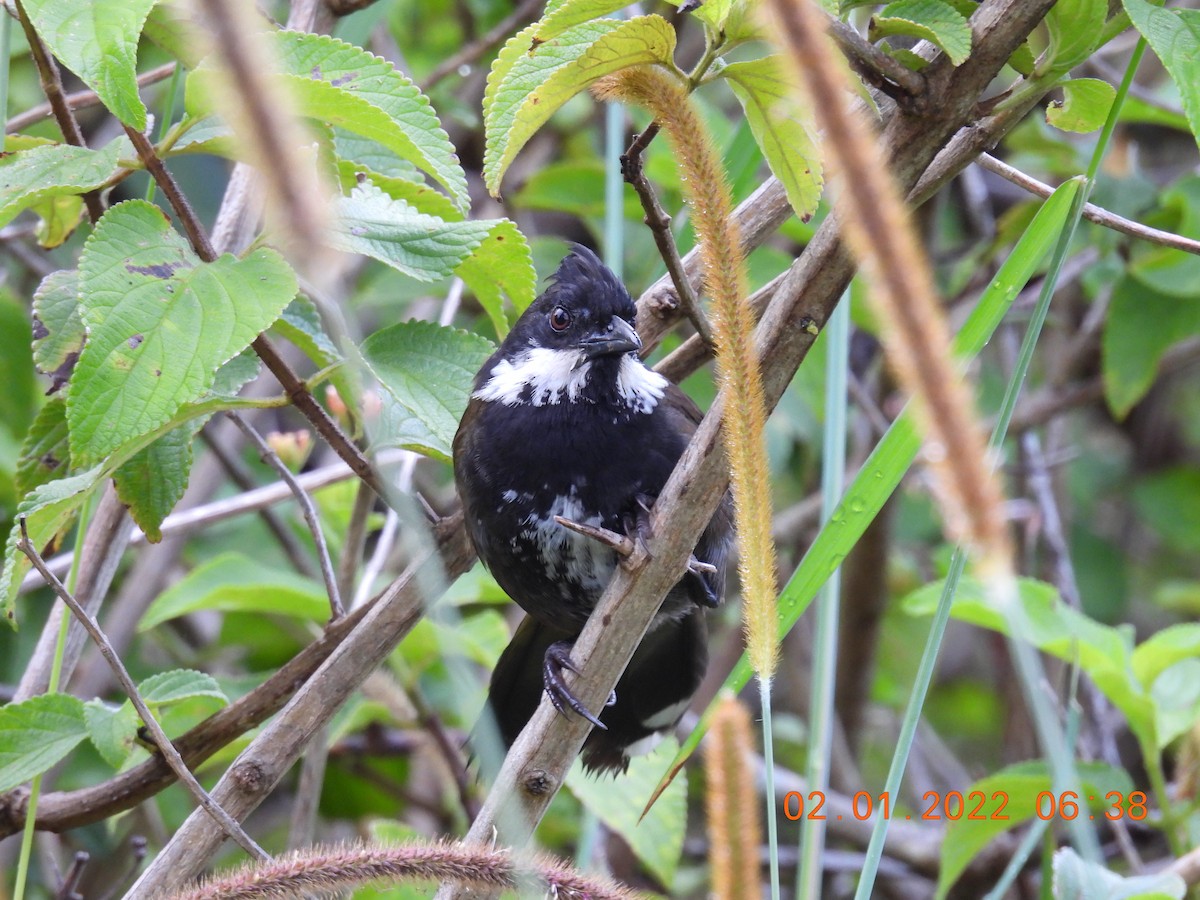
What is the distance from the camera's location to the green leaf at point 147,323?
1.73 metres

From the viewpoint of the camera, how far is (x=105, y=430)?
1729mm

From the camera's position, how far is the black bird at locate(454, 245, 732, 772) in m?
2.62

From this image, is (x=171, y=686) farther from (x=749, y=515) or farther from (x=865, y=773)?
(x=865, y=773)

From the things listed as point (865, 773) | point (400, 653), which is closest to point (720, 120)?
point (400, 653)

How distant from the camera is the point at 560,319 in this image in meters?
2.89

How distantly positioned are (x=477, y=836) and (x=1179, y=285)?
8.79ft

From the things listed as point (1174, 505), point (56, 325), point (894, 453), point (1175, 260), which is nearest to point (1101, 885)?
point (894, 453)

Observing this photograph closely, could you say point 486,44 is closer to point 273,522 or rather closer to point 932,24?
point 273,522

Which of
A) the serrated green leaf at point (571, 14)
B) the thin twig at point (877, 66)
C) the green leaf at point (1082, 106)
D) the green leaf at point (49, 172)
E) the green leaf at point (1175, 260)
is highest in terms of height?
the serrated green leaf at point (571, 14)

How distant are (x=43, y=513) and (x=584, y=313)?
128 centimetres

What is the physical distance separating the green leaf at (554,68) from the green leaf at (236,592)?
1.56 meters

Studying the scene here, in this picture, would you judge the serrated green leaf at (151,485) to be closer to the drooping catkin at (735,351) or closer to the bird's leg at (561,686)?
the bird's leg at (561,686)

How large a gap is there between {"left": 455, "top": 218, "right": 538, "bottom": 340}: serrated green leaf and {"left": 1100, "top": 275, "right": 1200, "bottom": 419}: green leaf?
222cm

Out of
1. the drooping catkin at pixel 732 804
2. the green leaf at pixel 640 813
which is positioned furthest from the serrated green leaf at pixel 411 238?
the green leaf at pixel 640 813
